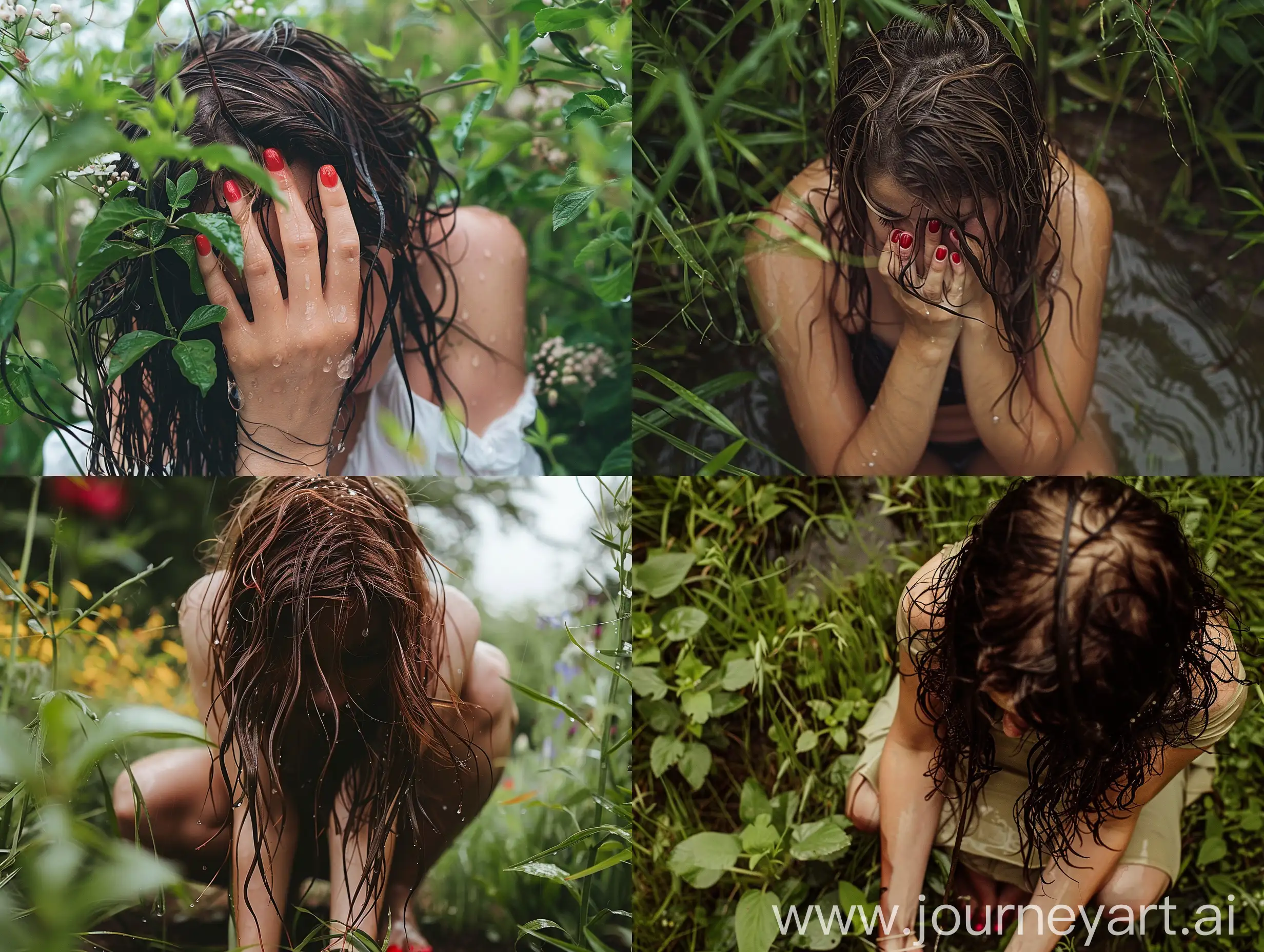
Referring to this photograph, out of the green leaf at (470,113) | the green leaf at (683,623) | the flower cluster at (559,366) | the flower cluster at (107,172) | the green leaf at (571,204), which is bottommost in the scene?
the green leaf at (683,623)

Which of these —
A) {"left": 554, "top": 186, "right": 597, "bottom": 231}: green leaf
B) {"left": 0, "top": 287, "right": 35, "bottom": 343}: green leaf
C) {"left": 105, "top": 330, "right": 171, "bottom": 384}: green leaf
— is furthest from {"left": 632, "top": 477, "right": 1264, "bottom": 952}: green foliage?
{"left": 0, "top": 287, "right": 35, "bottom": 343}: green leaf

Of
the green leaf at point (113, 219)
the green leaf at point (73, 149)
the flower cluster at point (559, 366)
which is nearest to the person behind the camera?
the green leaf at point (73, 149)

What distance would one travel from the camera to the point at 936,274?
3.46 ft

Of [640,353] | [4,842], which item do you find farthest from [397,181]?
[4,842]

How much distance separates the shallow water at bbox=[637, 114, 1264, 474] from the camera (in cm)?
111

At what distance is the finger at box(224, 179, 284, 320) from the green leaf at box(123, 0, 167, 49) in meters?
0.20

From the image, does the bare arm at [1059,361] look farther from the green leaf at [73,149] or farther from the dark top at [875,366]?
the green leaf at [73,149]

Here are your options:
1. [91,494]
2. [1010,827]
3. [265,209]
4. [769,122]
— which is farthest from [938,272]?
[91,494]

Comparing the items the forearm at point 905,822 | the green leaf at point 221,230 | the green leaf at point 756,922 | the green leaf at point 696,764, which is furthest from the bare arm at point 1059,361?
the green leaf at point 221,230

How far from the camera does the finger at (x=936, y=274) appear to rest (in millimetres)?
1047

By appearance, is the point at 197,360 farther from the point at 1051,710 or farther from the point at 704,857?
the point at 1051,710

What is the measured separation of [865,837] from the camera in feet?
3.70

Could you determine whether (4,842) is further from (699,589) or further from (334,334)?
(699,589)

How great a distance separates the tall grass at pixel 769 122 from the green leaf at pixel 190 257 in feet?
1.60
